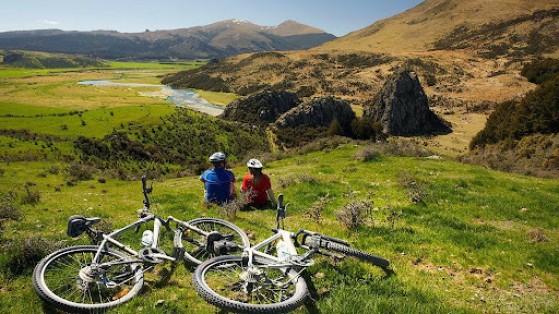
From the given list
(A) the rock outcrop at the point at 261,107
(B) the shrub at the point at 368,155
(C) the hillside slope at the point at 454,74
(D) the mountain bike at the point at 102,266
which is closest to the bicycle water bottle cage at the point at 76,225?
(D) the mountain bike at the point at 102,266

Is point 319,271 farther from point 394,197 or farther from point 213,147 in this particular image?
point 213,147

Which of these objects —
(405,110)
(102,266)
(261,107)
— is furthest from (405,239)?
(261,107)

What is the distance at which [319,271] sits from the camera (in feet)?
26.8

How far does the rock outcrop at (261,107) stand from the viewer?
107 meters

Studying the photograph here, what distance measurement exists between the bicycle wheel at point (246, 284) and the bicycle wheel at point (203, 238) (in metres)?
1.38

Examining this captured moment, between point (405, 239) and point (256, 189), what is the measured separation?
20.2 feet

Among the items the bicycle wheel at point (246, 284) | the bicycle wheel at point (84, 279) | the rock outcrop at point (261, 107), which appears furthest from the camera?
the rock outcrop at point (261, 107)

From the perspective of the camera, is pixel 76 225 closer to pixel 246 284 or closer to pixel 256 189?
pixel 246 284

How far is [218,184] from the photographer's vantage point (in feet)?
48.5

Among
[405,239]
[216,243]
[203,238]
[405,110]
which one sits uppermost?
[216,243]

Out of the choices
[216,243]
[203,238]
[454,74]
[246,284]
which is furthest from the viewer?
[454,74]

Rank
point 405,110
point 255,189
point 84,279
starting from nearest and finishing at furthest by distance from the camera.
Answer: point 84,279 < point 255,189 < point 405,110

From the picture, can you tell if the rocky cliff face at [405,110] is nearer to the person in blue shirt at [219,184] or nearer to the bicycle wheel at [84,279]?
the person in blue shirt at [219,184]

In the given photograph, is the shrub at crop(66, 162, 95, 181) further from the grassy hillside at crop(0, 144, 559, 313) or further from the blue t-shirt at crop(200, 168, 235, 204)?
the blue t-shirt at crop(200, 168, 235, 204)
